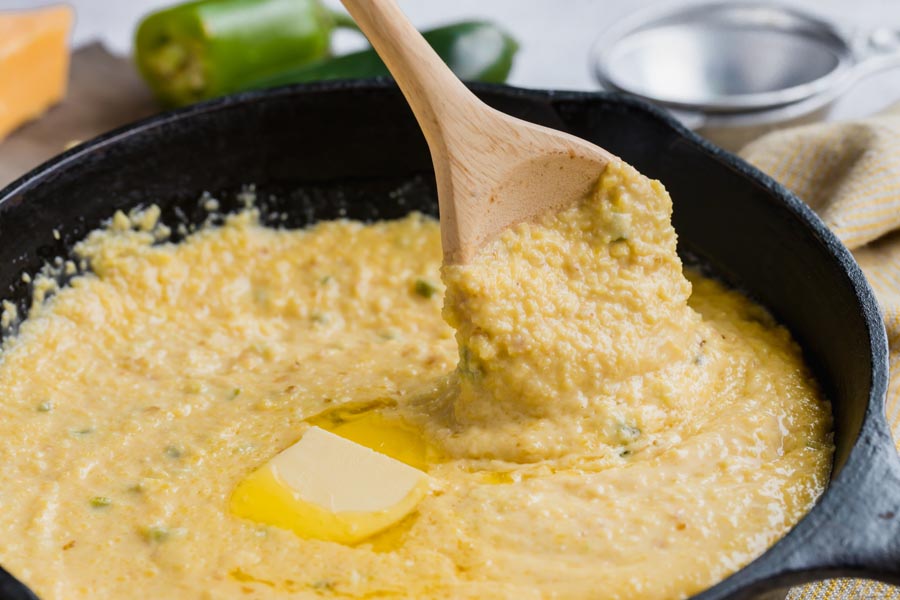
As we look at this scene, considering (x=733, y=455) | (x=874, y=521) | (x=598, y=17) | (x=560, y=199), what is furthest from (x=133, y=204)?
(x=598, y=17)

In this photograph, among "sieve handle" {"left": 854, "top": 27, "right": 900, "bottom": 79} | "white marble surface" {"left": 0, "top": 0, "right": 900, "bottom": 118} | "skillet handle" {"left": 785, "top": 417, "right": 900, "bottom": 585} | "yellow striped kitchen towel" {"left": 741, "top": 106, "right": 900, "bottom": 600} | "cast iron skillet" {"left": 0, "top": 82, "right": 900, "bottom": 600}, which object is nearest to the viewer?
"skillet handle" {"left": 785, "top": 417, "right": 900, "bottom": 585}

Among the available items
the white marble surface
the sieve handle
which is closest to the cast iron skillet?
the sieve handle

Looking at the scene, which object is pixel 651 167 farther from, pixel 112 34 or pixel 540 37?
pixel 112 34

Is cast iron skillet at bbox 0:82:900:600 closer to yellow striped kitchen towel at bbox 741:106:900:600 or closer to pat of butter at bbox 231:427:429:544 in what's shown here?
yellow striped kitchen towel at bbox 741:106:900:600

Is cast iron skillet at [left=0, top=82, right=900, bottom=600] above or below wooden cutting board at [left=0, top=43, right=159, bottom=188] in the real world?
above

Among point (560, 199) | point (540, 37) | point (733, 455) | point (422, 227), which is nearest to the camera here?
point (733, 455)
